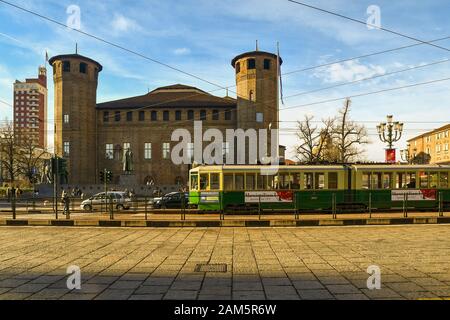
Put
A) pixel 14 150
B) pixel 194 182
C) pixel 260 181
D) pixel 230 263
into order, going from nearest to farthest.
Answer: pixel 230 263
pixel 260 181
pixel 194 182
pixel 14 150

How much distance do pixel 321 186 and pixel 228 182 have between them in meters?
5.13

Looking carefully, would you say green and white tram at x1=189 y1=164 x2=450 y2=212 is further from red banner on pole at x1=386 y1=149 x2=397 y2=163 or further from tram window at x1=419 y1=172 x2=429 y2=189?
red banner on pole at x1=386 y1=149 x2=397 y2=163

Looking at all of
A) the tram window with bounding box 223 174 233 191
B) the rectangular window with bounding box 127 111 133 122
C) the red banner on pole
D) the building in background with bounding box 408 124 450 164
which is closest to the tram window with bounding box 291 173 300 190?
the tram window with bounding box 223 174 233 191

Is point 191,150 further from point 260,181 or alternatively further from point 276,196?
point 276,196

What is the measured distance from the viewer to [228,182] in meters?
20.0

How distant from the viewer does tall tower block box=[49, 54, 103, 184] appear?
60.2 metres

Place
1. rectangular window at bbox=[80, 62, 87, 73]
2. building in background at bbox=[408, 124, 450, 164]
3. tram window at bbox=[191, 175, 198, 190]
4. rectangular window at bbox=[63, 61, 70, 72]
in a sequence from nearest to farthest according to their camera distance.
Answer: tram window at bbox=[191, 175, 198, 190] → rectangular window at bbox=[63, 61, 70, 72] → rectangular window at bbox=[80, 62, 87, 73] → building in background at bbox=[408, 124, 450, 164]

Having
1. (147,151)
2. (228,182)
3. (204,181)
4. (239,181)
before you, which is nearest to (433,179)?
(239,181)

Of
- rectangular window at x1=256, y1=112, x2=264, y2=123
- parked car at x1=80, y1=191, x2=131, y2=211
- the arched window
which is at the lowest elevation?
parked car at x1=80, y1=191, x2=131, y2=211

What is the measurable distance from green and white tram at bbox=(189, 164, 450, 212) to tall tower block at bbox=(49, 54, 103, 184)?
150 ft

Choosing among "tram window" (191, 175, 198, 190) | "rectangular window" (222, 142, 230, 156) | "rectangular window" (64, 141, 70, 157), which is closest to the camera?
"tram window" (191, 175, 198, 190)

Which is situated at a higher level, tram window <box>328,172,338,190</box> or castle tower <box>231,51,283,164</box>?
castle tower <box>231,51,283,164</box>

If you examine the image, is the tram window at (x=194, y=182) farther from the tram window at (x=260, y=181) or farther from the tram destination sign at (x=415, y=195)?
the tram destination sign at (x=415, y=195)
